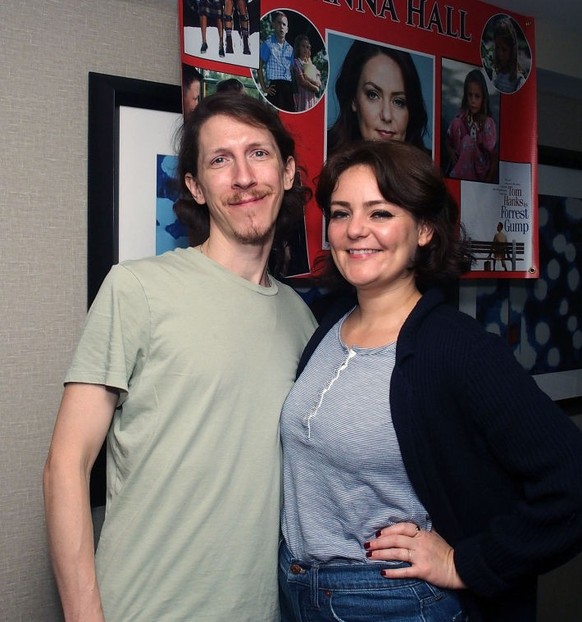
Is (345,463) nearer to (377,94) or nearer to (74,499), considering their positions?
(74,499)

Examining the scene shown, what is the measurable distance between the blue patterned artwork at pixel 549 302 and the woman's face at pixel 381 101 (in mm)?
674

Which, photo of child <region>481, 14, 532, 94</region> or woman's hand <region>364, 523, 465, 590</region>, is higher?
photo of child <region>481, 14, 532, 94</region>

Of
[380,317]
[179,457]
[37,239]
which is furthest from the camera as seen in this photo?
[37,239]

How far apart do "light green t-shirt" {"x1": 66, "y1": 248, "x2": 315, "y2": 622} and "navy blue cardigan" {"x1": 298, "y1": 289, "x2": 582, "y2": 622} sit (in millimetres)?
290

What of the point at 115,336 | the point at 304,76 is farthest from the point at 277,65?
the point at 115,336

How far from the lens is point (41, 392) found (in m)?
1.41

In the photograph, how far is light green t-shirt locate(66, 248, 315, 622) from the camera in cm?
114

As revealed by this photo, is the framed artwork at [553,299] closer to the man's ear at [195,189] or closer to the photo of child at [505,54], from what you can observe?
the photo of child at [505,54]

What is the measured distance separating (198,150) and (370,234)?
1.37 feet

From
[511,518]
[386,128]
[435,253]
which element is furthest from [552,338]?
[511,518]

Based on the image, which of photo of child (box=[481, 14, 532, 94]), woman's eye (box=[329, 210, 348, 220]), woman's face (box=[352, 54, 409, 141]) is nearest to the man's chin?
woman's eye (box=[329, 210, 348, 220])

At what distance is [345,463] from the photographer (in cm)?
113

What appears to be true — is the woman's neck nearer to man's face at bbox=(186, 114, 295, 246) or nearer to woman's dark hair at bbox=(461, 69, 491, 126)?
man's face at bbox=(186, 114, 295, 246)

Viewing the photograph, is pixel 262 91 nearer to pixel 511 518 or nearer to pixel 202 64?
pixel 202 64
